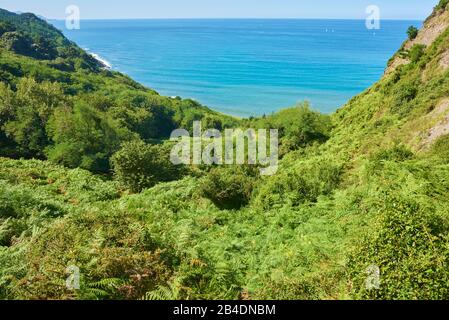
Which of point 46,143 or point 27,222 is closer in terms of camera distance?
point 27,222

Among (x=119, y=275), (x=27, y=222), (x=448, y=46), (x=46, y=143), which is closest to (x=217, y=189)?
(x=27, y=222)

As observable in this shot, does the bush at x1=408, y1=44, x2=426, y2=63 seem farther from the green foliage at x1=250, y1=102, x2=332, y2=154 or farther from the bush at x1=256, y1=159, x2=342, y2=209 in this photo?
the bush at x1=256, y1=159, x2=342, y2=209

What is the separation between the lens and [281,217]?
1505 cm

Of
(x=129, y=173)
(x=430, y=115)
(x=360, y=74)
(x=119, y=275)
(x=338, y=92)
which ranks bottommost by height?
(x=119, y=275)

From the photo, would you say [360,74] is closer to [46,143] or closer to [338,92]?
[338,92]

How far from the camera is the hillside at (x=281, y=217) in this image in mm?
7930

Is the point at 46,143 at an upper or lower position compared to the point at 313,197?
upper

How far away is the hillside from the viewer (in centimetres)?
793

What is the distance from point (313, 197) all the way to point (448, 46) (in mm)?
21524

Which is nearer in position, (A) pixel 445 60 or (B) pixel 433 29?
(A) pixel 445 60

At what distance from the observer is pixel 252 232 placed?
14555 millimetres

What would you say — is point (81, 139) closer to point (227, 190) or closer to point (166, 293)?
point (227, 190)

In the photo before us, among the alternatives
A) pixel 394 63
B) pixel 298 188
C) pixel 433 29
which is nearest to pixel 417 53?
pixel 433 29

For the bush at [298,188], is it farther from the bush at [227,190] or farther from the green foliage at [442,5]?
the green foliage at [442,5]
